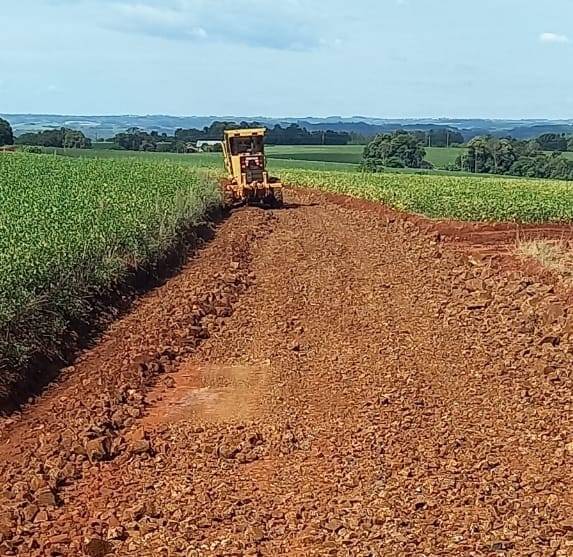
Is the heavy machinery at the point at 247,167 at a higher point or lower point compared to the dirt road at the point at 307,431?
higher

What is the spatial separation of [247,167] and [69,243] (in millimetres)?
14078

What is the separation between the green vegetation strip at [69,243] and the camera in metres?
8.96

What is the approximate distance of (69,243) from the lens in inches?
456

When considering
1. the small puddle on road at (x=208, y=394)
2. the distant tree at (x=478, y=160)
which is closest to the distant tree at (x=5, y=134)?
the distant tree at (x=478, y=160)

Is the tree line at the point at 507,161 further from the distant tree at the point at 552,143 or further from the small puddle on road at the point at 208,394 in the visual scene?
the small puddle on road at the point at 208,394

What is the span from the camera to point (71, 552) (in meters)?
5.38

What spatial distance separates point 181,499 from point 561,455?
3005 mm

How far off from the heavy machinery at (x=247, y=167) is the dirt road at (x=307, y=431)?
12138 mm

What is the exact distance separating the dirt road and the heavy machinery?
12.1m

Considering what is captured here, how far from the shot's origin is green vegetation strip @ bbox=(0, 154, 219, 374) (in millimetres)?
8961

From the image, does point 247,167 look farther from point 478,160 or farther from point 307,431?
point 478,160

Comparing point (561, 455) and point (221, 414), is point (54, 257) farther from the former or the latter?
point (561, 455)

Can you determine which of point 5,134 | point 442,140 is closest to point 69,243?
point 5,134

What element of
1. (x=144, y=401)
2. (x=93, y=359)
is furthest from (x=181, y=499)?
(x=93, y=359)
